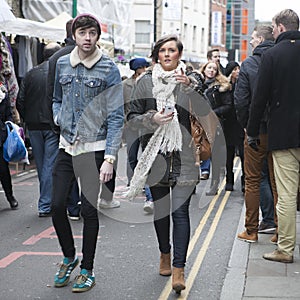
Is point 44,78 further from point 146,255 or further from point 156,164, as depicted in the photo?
point 156,164

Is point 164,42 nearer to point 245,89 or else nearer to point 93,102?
point 93,102

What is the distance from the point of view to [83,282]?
5.47m

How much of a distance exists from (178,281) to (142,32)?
42990mm

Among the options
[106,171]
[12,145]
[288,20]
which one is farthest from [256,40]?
[12,145]

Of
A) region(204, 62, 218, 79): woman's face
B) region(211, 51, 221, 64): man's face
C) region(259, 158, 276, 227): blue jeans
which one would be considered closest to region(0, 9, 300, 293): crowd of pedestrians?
region(259, 158, 276, 227): blue jeans

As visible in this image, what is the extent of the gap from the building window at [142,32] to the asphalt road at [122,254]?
38235 millimetres

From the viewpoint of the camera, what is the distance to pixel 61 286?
559cm

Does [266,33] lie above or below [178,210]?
above

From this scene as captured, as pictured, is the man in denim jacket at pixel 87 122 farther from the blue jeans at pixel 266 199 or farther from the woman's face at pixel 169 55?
the blue jeans at pixel 266 199

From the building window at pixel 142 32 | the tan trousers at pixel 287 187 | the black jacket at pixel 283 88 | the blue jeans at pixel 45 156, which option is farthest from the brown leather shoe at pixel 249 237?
the building window at pixel 142 32

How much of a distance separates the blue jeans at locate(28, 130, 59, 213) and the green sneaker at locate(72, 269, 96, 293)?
3.12 meters

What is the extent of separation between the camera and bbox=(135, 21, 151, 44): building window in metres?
47.3

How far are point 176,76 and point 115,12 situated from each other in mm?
21962

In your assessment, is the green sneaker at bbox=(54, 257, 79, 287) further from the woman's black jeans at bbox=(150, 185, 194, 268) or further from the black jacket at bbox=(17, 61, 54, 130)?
the black jacket at bbox=(17, 61, 54, 130)
